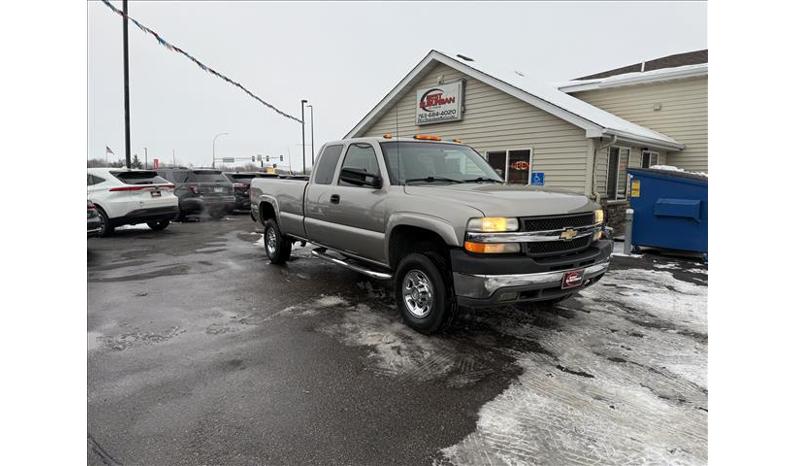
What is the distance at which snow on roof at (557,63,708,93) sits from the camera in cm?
1320

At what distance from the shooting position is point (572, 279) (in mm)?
3932

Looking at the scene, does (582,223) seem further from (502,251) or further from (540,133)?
(540,133)

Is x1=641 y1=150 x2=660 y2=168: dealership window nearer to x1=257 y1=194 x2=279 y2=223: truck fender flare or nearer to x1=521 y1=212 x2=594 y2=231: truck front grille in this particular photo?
x1=521 y1=212 x2=594 y2=231: truck front grille

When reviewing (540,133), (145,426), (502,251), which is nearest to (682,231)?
(540,133)

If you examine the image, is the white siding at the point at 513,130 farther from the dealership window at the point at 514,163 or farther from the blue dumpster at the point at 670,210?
the blue dumpster at the point at 670,210

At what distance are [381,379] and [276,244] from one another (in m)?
4.55

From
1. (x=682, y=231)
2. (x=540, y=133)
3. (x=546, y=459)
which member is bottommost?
(x=546, y=459)

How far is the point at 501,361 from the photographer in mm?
3674

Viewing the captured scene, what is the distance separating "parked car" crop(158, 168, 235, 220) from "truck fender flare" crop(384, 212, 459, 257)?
11.5 metres

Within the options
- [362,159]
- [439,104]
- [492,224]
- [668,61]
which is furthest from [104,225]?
[668,61]

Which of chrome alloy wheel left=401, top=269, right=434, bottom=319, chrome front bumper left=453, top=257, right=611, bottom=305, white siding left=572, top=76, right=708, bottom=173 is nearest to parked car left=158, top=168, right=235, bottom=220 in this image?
chrome alloy wheel left=401, top=269, right=434, bottom=319

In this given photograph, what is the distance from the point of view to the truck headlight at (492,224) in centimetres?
364

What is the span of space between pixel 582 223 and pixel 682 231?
523cm

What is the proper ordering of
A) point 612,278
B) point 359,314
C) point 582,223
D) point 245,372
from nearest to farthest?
point 245,372 < point 582,223 < point 359,314 < point 612,278
